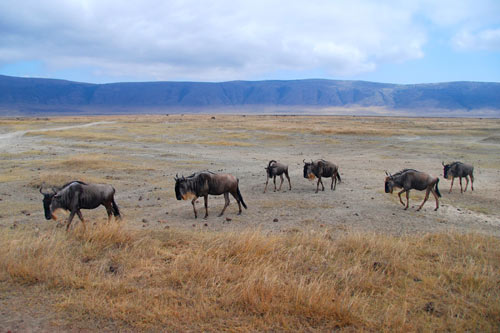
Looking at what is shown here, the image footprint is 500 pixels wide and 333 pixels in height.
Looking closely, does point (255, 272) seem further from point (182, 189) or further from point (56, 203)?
point (182, 189)

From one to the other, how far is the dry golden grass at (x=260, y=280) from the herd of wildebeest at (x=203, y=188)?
162cm

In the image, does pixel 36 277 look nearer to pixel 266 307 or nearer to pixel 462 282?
pixel 266 307

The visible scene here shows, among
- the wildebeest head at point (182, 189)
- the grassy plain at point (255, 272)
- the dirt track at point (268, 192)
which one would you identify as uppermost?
the wildebeest head at point (182, 189)

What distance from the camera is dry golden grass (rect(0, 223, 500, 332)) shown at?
4.85m

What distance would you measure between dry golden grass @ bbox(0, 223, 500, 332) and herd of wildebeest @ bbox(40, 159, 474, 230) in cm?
162

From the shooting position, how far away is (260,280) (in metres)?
5.51

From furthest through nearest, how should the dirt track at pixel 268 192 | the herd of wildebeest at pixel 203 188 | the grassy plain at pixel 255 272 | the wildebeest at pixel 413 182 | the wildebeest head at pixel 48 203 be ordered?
1. the wildebeest at pixel 413 182
2. the dirt track at pixel 268 192
3. the herd of wildebeest at pixel 203 188
4. the wildebeest head at pixel 48 203
5. the grassy plain at pixel 255 272

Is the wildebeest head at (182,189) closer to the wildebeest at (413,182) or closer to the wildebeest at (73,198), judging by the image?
the wildebeest at (73,198)

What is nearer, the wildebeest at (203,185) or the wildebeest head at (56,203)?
the wildebeest head at (56,203)

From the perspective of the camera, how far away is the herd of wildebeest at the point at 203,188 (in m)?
9.21

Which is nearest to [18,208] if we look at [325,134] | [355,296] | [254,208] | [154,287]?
[254,208]

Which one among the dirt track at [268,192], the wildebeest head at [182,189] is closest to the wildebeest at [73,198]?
the dirt track at [268,192]

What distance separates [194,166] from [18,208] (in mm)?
11443

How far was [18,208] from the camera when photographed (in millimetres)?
12328
